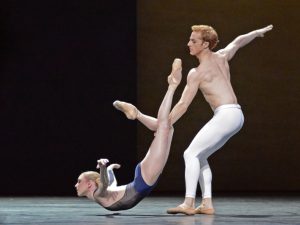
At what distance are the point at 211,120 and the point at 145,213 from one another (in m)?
0.72

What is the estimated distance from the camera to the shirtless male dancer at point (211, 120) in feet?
15.3

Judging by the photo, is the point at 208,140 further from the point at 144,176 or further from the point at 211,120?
the point at 144,176

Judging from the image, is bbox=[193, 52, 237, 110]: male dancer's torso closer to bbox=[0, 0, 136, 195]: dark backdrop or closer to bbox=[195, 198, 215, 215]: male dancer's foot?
bbox=[195, 198, 215, 215]: male dancer's foot

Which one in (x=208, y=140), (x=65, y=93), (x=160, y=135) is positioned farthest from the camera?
(x=65, y=93)

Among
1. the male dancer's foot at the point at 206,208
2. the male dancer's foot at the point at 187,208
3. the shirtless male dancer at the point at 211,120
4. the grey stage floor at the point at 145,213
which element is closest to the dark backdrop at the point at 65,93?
the grey stage floor at the point at 145,213

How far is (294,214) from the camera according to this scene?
188 inches

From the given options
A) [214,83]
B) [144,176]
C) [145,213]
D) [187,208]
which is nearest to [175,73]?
[214,83]

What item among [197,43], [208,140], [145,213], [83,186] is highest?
[197,43]

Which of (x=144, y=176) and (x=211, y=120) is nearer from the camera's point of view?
(x=144, y=176)

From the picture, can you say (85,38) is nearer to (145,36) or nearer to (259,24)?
(145,36)

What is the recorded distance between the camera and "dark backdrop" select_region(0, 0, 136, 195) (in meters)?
7.57

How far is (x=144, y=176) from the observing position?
467 centimetres

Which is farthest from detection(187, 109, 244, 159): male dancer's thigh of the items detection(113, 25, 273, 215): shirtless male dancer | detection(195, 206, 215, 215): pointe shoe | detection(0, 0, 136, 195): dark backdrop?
detection(0, 0, 136, 195): dark backdrop

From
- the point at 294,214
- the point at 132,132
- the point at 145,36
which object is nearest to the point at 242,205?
the point at 294,214
